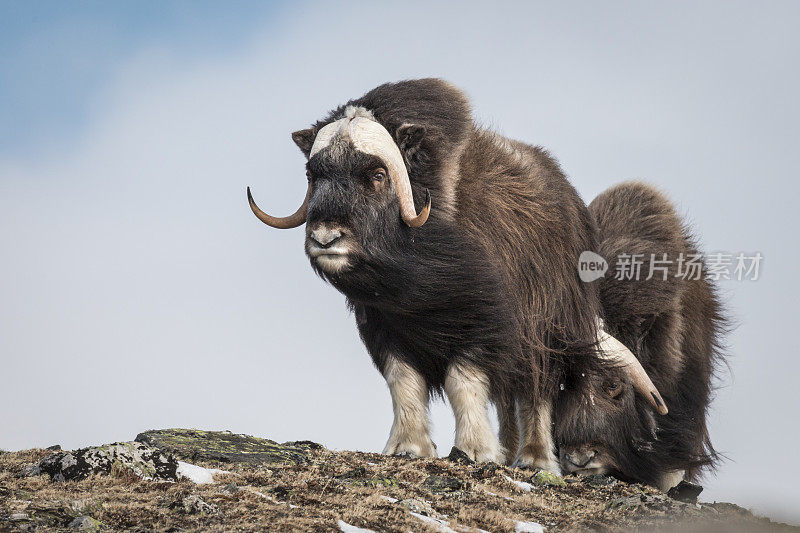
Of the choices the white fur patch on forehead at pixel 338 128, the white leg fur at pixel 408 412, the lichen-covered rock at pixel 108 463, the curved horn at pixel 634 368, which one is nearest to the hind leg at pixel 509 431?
the curved horn at pixel 634 368

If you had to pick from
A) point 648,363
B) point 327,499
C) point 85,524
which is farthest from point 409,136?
point 648,363

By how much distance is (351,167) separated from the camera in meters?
4.81

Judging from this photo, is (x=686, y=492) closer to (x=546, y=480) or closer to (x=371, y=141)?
(x=546, y=480)

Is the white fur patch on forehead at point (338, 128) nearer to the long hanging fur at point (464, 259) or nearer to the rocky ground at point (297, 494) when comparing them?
the long hanging fur at point (464, 259)

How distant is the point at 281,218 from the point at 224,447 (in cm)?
134

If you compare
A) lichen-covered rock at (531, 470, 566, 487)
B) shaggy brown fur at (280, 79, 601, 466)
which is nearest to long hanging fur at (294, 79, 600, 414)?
shaggy brown fur at (280, 79, 601, 466)

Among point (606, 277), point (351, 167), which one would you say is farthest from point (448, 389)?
point (606, 277)

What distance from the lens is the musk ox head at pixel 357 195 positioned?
4.71 m

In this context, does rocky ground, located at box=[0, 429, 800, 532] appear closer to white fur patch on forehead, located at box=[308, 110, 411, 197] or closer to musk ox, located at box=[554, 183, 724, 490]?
musk ox, located at box=[554, 183, 724, 490]

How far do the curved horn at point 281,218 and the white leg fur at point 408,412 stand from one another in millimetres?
938

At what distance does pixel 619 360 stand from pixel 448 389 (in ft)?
4.70

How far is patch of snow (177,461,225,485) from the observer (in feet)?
13.8

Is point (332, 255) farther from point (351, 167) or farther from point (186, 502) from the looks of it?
point (186, 502)

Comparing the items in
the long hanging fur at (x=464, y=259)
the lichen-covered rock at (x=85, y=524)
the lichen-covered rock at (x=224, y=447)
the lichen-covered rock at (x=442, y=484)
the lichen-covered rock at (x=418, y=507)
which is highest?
the long hanging fur at (x=464, y=259)
